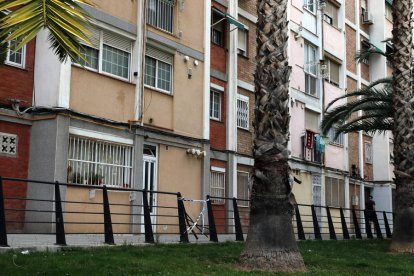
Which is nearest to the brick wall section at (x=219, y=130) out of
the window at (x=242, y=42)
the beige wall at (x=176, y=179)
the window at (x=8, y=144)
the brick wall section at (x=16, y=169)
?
the beige wall at (x=176, y=179)

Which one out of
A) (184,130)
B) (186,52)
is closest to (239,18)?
(186,52)

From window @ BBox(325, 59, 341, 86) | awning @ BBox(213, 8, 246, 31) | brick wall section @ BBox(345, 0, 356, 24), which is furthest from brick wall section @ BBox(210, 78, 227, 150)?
brick wall section @ BBox(345, 0, 356, 24)

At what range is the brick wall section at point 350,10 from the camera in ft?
113

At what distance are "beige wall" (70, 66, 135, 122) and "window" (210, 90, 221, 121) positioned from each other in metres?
5.20

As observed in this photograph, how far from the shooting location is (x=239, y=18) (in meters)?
24.1

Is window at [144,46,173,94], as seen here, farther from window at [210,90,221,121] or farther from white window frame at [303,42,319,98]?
white window frame at [303,42,319,98]

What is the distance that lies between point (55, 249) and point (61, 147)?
5262 mm

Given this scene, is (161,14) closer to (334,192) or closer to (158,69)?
(158,69)

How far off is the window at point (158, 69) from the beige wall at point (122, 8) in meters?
1.26

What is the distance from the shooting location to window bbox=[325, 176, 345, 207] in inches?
1180

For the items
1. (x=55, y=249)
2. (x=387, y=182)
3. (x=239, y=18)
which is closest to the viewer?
(x=55, y=249)

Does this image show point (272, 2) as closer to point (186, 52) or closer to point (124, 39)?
point (124, 39)

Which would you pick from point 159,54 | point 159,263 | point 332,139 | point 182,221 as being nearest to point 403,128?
point 182,221

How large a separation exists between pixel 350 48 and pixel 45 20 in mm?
32168
